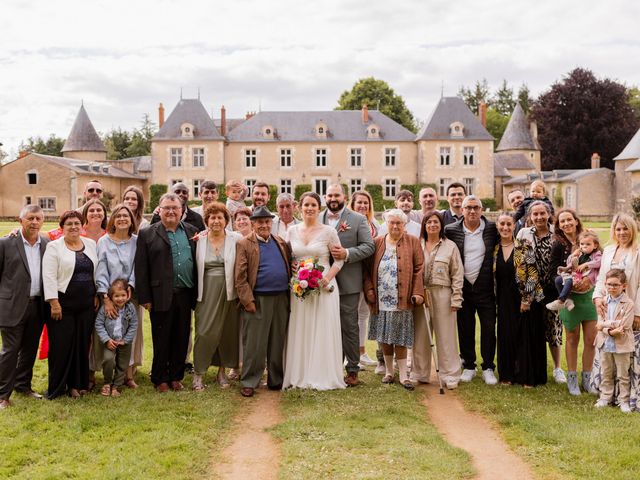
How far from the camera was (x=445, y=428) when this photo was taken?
539 cm

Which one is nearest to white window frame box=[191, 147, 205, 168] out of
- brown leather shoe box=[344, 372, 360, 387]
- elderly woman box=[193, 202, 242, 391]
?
elderly woman box=[193, 202, 242, 391]

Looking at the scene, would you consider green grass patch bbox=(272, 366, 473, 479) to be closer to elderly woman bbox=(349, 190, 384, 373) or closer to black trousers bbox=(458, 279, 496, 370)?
black trousers bbox=(458, 279, 496, 370)

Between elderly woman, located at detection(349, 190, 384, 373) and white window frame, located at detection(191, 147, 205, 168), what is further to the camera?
white window frame, located at detection(191, 147, 205, 168)

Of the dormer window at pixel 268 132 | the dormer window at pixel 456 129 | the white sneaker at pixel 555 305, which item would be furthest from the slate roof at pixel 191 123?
the white sneaker at pixel 555 305

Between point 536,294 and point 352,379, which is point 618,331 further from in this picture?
point 352,379

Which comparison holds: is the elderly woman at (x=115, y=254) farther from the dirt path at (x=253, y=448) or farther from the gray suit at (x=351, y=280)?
the gray suit at (x=351, y=280)

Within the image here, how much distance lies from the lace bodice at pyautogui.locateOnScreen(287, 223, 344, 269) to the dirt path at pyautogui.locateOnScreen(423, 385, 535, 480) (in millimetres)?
1727

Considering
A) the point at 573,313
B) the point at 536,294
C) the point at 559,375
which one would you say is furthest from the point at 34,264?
the point at 559,375

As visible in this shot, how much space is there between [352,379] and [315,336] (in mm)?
658

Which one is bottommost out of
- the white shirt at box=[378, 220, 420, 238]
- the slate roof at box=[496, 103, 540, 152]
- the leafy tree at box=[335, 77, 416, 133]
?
the white shirt at box=[378, 220, 420, 238]

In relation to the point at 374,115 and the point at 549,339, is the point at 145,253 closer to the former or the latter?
the point at 549,339

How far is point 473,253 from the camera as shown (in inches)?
265

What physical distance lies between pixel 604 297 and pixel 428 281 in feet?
5.61

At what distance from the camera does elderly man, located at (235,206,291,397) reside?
20.5ft
